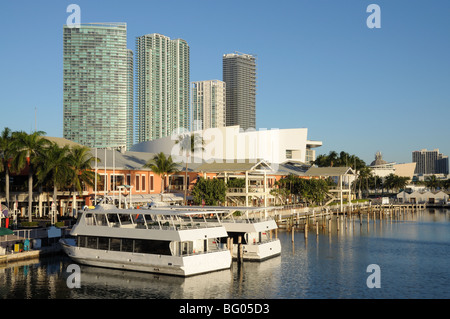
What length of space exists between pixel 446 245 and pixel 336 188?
55.7 meters

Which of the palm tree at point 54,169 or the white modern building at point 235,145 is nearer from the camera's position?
the palm tree at point 54,169

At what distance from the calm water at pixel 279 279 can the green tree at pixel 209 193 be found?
24566 mm

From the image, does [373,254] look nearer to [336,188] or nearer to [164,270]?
[164,270]

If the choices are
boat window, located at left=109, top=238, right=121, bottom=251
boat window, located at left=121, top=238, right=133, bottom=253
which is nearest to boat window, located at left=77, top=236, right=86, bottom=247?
boat window, located at left=109, top=238, right=121, bottom=251

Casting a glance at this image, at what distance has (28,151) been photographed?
6159 centimetres

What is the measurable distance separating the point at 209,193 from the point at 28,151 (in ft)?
99.3

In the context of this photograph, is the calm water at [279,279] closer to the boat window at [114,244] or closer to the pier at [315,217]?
the boat window at [114,244]

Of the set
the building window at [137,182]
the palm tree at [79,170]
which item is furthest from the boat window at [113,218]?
the building window at [137,182]

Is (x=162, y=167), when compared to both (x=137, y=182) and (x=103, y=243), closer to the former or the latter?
(x=137, y=182)

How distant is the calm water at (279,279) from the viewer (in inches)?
1407

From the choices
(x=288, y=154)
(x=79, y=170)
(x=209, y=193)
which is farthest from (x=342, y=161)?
(x=79, y=170)

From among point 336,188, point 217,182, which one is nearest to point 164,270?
point 217,182

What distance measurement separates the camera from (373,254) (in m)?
54.0

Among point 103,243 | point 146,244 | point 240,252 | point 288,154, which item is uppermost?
point 288,154
